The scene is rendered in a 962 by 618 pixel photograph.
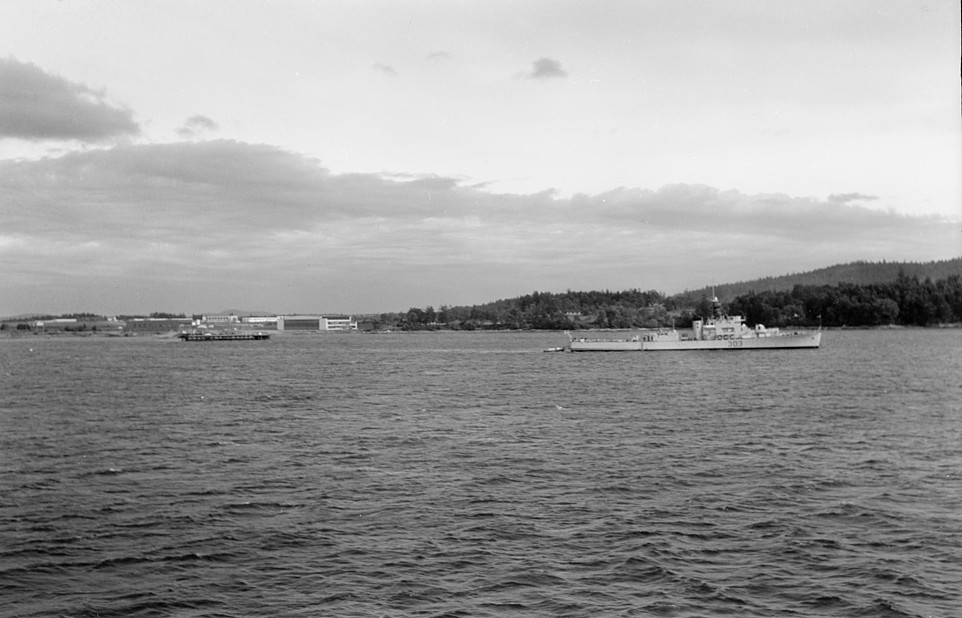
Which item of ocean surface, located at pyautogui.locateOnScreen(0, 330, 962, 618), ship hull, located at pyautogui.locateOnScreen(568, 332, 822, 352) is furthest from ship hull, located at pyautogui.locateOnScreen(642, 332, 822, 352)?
ocean surface, located at pyautogui.locateOnScreen(0, 330, 962, 618)

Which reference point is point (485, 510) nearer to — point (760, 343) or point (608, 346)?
point (760, 343)

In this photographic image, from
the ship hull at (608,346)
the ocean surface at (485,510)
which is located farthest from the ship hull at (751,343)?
the ocean surface at (485,510)

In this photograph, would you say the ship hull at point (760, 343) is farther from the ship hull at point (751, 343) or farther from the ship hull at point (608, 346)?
the ship hull at point (608, 346)

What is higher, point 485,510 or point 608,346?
point 608,346

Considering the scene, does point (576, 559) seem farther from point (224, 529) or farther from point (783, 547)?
point (224, 529)

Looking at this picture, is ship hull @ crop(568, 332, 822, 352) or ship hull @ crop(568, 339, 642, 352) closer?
ship hull @ crop(568, 332, 822, 352)

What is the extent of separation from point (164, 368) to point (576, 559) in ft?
328

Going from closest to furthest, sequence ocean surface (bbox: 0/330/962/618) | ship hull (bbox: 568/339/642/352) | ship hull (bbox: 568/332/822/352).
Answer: ocean surface (bbox: 0/330/962/618)
ship hull (bbox: 568/332/822/352)
ship hull (bbox: 568/339/642/352)

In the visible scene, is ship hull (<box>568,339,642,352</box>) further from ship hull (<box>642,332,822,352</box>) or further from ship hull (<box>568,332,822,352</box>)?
ship hull (<box>642,332,822,352</box>)

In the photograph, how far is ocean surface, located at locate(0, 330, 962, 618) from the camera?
19.2 metres

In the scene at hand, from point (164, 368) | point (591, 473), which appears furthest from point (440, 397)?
point (164, 368)

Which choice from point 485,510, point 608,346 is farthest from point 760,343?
point 485,510

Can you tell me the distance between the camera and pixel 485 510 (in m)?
26.9

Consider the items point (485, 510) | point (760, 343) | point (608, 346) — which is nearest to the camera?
point (485, 510)
